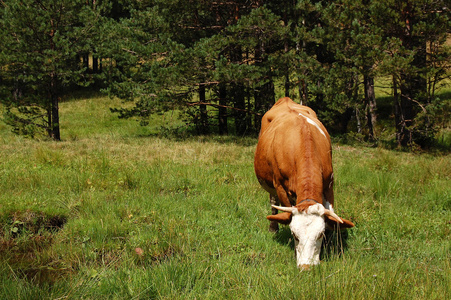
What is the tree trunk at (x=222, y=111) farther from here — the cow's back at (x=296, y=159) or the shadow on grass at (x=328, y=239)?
the shadow on grass at (x=328, y=239)

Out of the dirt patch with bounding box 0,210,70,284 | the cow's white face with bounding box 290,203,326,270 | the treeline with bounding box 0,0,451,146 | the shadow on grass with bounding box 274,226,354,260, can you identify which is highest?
the treeline with bounding box 0,0,451,146

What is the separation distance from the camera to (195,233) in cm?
449

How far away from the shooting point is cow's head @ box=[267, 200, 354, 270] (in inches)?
141

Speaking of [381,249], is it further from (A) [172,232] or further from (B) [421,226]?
(A) [172,232]

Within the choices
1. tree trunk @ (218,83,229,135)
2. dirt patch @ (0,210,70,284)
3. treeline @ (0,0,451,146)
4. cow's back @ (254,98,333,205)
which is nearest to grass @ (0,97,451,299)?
dirt patch @ (0,210,70,284)

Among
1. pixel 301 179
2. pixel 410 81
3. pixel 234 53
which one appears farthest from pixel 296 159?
pixel 234 53

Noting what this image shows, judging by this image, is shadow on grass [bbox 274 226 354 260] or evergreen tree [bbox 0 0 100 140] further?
evergreen tree [bbox 0 0 100 140]

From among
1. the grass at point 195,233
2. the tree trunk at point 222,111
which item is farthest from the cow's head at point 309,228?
the tree trunk at point 222,111

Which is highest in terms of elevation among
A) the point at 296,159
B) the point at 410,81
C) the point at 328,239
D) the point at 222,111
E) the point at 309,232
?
the point at 410,81

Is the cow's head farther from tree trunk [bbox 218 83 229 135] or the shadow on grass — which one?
tree trunk [bbox 218 83 229 135]

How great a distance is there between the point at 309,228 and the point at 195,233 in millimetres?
1496

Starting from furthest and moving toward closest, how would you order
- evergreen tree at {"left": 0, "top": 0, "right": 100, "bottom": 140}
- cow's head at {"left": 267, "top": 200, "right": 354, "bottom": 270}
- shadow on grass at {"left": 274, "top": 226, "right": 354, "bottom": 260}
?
evergreen tree at {"left": 0, "top": 0, "right": 100, "bottom": 140}, shadow on grass at {"left": 274, "top": 226, "right": 354, "bottom": 260}, cow's head at {"left": 267, "top": 200, "right": 354, "bottom": 270}

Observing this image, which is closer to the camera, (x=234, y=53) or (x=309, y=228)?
(x=309, y=228)

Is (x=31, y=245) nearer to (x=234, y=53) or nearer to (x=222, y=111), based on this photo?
(x=234, y=53)
